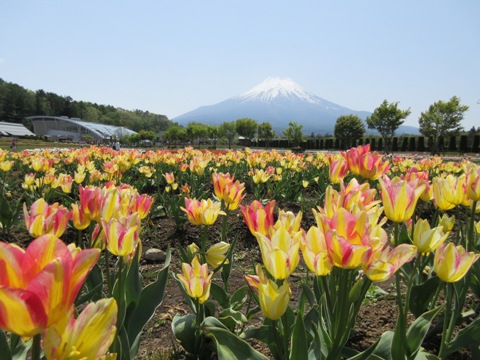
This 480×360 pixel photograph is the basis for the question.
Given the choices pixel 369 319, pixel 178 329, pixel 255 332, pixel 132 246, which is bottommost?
pixel 369 319

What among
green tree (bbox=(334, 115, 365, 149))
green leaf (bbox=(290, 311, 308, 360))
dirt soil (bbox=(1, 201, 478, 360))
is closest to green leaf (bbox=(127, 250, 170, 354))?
dirt soil (bbox=(1, 201, 478, 360))

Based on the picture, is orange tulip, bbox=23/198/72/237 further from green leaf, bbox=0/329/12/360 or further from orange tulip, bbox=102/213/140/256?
green leaf, bbox=0/329/12/360

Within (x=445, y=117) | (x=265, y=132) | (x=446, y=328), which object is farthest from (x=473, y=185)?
(x=265, y=132)

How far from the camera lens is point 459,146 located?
3938cm

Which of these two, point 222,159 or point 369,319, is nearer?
point 369,319

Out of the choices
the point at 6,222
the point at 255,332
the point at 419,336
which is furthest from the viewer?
the point at 6,222

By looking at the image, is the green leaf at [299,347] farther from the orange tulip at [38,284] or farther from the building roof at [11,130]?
the building roof at [11,130]

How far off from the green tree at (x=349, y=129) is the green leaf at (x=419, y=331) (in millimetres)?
51808

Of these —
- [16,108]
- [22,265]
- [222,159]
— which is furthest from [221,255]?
[16,108]

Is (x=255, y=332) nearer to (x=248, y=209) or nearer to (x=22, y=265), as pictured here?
(x=248, y=209)

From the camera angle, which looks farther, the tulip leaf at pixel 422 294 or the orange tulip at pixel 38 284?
the tulip leaf at pixel 422 294

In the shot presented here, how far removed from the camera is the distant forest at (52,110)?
350 ft

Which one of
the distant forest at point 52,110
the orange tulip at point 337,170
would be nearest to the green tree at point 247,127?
the distant forest at point 52,110

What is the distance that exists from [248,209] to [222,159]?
6.79m
